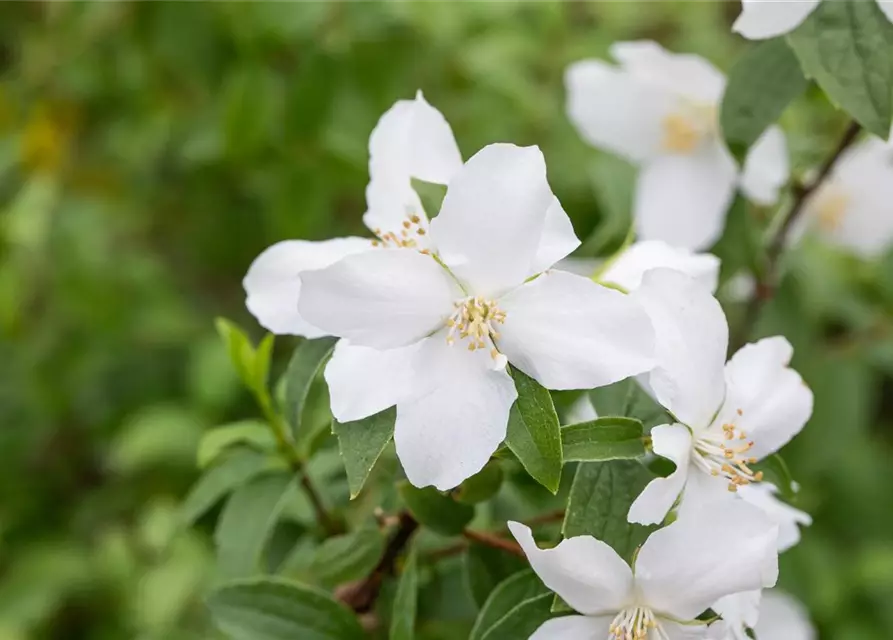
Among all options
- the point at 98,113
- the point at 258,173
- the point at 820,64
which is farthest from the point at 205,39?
the point at 820,64

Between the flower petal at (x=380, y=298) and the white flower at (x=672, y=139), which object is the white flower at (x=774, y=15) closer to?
the white flower at (x=672, y=139)

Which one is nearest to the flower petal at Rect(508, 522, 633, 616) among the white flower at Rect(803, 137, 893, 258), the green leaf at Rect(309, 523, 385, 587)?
the green leaf at Rect(309, 523, 385, 587)

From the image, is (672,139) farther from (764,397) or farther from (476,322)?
(476,322)

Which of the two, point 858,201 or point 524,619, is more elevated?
point 524,619

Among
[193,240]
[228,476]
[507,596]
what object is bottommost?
[193,240]

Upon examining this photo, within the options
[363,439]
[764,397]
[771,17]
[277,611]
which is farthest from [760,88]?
[277,611]
